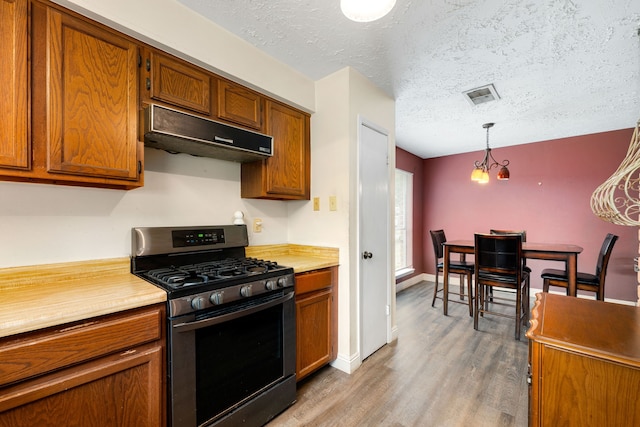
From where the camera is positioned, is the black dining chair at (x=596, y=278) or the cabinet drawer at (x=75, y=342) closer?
the cabinet drawer at (x=75, y=342)

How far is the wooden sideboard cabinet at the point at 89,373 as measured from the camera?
0.94m

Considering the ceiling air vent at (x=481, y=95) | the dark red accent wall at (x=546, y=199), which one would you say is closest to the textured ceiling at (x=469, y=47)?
the ceiling air vent at (x=481, y=95)

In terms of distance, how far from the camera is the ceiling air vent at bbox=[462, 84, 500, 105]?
2549mm

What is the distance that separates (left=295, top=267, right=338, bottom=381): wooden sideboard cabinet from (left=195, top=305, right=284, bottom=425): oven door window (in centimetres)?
22

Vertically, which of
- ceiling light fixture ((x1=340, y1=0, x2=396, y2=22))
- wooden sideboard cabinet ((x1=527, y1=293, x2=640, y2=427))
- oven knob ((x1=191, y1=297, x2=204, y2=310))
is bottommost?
wooden sideboard cabinet ((x1=527, y1=293, x2=640, y2=427))

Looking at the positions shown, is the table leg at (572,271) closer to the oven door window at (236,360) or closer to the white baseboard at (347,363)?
the white baseboard at (347,363)

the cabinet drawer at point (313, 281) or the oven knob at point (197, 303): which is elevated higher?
the oven knob at point (197, 303)

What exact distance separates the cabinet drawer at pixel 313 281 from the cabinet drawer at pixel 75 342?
2.86 feet

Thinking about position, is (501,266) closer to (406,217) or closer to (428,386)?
(428,386)

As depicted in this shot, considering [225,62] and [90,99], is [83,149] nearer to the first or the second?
[90,99]

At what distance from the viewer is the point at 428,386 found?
2.02 m

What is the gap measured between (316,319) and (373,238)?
0.87 metres

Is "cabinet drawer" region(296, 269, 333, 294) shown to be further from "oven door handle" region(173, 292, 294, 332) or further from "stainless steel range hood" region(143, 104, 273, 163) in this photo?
"stainless steel range hood" region(143, 104, 273, 163)

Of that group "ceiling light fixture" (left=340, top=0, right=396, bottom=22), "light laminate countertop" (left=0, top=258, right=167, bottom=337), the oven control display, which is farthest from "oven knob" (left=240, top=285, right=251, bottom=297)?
"ceiling light fixture" (left=340, top=0, right=396, bottom=22)
